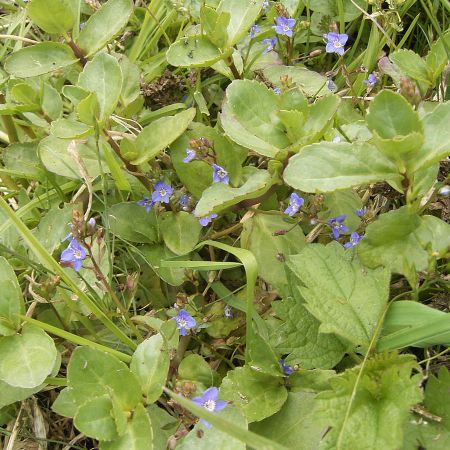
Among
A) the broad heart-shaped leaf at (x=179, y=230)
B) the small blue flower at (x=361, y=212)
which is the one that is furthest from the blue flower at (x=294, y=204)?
the broad heart-shaped leaf at (x=179, y=230)

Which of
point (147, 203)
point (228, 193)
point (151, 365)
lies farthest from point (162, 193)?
point (151, 365)

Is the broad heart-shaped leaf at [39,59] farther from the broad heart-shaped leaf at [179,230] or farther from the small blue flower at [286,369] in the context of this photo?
the small blue flower at [286,369]

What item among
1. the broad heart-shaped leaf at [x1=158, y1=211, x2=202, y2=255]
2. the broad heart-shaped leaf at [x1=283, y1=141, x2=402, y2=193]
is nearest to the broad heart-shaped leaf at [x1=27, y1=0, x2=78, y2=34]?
the broad heart-shaped leaf at [x1=158, y1=211, x2=202, y2=255]

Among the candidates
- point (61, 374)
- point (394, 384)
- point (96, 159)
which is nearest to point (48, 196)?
point (96, 159)

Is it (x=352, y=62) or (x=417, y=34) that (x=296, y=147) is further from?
(x=417, y=34)

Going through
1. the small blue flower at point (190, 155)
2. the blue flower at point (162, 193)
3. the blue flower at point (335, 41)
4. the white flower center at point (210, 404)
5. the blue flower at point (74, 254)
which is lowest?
the white flower center at point (210, 404)

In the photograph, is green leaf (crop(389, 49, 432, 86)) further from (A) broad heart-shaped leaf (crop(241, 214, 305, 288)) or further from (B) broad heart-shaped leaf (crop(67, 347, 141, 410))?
(B) broad heart-shaped leaf (crop(67, 347, 141, 410))

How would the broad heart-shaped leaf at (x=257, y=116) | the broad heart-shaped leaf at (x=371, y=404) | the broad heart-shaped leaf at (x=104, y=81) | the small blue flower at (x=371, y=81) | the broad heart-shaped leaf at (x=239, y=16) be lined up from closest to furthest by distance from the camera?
A: the broad heart-shaped leaf at (x=371, y=404) < the broad heart-shaped leaf at (x=257, y=116) < the broad heart-shaped leaf at (x=104, y=81) < the broad heart-shaped leaf at (x=239, y=16) < the small blue flower at (x=371, y=81)
